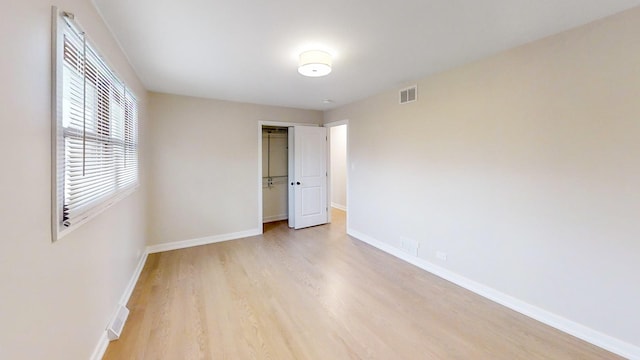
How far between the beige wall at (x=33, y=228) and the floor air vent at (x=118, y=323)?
0.34 meters

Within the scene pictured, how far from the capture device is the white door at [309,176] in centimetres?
535

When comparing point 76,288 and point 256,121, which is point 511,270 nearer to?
point 76,288

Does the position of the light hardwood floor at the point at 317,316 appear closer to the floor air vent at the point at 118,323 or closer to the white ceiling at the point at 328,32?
the floor air vent at the point at 118,323

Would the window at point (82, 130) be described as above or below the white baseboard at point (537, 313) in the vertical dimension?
above

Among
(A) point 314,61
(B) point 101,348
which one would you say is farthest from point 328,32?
(B) point 101,348

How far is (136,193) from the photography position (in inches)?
128

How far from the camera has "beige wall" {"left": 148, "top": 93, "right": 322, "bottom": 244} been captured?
4109mm

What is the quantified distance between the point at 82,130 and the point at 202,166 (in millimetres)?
2886

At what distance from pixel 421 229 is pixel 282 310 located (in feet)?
6.71

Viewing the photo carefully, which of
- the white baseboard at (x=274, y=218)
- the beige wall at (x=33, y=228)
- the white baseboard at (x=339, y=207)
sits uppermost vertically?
the beige wall at (x=33, y=228)

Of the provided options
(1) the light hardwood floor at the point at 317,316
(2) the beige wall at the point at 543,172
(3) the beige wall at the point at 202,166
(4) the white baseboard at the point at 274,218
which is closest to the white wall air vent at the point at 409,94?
(2) the beige wall at the point at 543,172

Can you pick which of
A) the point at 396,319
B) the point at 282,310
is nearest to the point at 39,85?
the point at 282,310

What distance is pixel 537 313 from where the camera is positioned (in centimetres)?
240

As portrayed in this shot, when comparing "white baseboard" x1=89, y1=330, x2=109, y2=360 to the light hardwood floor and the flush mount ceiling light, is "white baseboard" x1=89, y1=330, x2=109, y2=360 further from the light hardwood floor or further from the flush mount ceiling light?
the flush mount ceiling light
